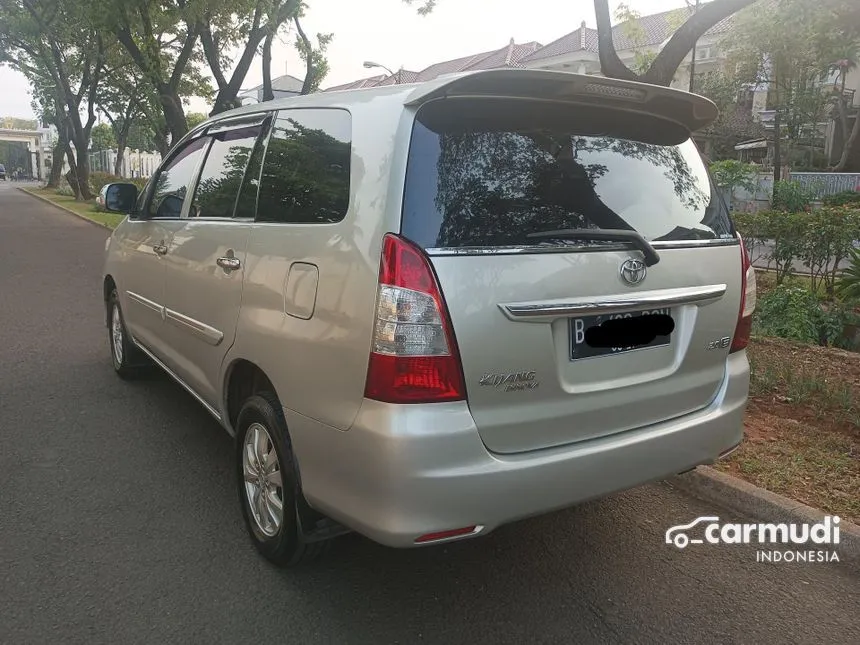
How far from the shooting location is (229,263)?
3.11 m

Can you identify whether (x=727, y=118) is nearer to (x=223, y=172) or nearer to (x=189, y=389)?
(x=223, y=172)

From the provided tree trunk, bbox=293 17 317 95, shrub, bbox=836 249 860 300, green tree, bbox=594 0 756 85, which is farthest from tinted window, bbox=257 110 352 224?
tree trunk, bbox=293 17 317 95

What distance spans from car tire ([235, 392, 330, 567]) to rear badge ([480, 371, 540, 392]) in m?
0.85

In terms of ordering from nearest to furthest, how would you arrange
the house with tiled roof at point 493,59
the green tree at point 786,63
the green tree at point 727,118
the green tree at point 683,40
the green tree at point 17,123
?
1. the green tree at point 683,40
2. the green tree at point 786,63
3. the green tree at point 727,118
4. the house with tiled roof at point 493,59
5. the green tree at point 17,123

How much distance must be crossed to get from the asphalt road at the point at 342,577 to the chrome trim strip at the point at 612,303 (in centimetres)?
114

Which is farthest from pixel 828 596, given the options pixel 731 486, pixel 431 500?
pixel 431 500

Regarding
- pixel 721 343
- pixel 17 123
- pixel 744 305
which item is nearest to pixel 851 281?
pixel 744 305

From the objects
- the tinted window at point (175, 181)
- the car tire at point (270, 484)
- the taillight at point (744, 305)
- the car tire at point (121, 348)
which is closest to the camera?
the car tire at point (270, 484)

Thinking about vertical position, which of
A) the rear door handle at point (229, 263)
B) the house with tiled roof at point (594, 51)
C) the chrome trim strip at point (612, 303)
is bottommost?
the chrome trim strip at point (612, 303)

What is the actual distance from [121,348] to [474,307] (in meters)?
3.98

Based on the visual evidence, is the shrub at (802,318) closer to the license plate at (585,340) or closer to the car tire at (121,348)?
the license plate at (585,340)

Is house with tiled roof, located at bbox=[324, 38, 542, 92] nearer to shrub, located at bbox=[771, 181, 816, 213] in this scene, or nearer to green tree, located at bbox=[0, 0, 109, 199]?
green tree, located at bbox=[0, 0, 109, 199]

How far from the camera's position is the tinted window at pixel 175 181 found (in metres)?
4.00

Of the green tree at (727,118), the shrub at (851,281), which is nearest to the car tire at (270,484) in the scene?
the shrub at (851,281)
